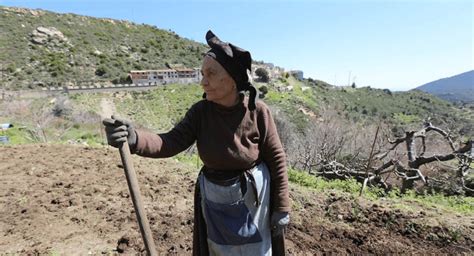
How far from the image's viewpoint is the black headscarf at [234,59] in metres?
1.41

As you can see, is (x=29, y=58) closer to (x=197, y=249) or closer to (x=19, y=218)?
(x=19, y=218)

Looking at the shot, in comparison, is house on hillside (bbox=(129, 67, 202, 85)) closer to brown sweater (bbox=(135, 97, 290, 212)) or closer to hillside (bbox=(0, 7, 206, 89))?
hillside (bbox=(0, 7, 206, 89))

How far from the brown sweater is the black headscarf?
0.26 feet

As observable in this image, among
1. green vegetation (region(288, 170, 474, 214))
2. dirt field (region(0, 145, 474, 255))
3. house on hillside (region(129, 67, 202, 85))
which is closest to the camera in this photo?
dirt field (region(0, 145, 474, 255))

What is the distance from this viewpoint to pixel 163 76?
121ft

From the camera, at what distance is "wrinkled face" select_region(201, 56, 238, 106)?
55.7 inches

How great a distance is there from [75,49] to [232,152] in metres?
40.1

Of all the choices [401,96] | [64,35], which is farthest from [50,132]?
[401,96]

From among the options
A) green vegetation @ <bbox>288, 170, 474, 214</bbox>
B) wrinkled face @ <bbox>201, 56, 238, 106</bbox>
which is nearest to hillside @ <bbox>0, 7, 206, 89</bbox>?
green vegetation @ <bbox>288, 170, 474, 214</bbox>

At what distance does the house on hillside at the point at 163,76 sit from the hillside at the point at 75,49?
1.59 metres

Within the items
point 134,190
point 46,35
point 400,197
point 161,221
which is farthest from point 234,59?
point 46,35

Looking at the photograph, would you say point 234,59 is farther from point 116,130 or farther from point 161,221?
point 161,221

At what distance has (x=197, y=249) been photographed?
172cm

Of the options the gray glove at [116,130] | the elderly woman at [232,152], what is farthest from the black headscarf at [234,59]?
the gray glove at [116,130]
